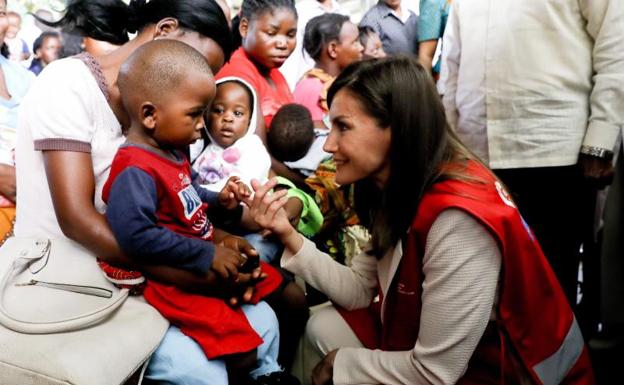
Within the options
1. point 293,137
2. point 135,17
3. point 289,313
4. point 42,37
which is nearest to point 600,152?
point 293,137

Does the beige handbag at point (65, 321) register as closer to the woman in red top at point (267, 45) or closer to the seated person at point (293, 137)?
the seated person at point (293, 137)

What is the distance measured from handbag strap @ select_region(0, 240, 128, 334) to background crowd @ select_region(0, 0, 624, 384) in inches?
4.3

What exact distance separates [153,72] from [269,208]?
1.91 ft

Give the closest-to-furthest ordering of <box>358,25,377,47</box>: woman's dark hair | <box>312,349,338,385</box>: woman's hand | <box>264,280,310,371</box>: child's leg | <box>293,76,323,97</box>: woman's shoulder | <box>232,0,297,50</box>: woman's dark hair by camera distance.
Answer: <box>312,349,338,385</box>: woman's hand, <box>264,280,310,371</box>: child's leg, <box>232,0,297,50</box>: woman's dark hair, <box>293,76,323,97</box>: woman's shoulder, <box>358,25,377,47</box>: woman's dark hair

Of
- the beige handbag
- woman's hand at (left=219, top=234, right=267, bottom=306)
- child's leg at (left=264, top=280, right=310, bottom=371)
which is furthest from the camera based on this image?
child's leg at (left=264, top=280, right=310, bottom=371)

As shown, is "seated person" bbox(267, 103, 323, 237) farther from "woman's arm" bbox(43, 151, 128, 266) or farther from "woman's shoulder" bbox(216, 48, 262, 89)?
"woman's arm" bbox(43, 151, 128, 266)

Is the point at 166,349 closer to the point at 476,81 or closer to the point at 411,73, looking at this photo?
the point at 411,73

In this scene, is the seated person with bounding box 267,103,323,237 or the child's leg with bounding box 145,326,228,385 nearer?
the child's leg with bounding box 145,326,228,385

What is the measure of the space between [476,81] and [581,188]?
2.26 ft

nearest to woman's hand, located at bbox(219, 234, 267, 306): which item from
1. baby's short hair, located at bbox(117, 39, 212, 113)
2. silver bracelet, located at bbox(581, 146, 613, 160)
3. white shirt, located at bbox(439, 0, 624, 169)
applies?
baby's short hair, located at bbox(117, 39, 212, 113)

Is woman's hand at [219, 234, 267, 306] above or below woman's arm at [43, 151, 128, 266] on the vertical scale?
below

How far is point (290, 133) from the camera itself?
2525mm

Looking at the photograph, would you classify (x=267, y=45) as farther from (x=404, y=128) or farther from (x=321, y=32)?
(x=404, y=128)

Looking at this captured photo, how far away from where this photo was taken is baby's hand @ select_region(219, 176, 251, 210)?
1.76 metres
